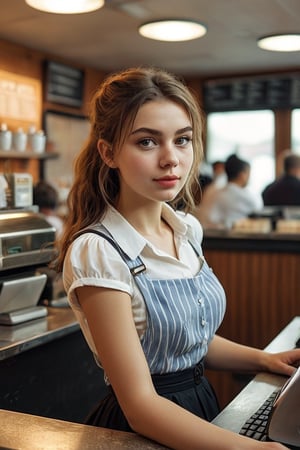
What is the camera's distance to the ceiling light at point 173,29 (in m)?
4.56

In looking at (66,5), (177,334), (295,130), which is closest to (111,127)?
(177,334)

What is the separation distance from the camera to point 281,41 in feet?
16.7

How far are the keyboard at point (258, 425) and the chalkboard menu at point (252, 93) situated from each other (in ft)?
20.0

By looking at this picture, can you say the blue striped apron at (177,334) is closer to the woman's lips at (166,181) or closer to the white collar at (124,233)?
the white collar at (124,233)

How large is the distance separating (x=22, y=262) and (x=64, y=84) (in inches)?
189

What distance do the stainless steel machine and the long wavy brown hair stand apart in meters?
0.59

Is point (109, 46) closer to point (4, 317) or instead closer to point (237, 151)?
point (237, 151)

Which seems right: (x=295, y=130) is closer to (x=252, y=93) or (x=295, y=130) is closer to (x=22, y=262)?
(x=252, y=93)

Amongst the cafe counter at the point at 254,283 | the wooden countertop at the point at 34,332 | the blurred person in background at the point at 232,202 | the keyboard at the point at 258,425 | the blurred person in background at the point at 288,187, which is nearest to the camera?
the keyboard at the point at 258,425

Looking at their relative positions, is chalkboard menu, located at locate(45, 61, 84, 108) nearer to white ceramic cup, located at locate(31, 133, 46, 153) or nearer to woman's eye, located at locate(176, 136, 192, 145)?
white ceramic cup, located at locate(31, 133, 46, 153)

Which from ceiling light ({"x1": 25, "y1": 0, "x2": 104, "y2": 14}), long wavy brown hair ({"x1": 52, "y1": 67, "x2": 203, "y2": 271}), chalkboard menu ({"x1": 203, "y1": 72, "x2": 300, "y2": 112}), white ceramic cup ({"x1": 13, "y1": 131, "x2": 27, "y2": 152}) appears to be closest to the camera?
long wavy brown hair ({"x1": 52, "y1": 67, "x2": 203, "y2": 271})

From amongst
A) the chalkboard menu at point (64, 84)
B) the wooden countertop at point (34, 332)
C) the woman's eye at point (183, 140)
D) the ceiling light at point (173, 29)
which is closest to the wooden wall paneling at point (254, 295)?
the wooden countertop at point (34, 332)

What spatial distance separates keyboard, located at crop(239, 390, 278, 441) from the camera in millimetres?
1164

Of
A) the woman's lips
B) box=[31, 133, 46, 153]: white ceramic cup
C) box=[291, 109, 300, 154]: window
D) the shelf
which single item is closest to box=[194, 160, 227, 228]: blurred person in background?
box=[291, 109, 300, 154]: window
